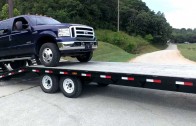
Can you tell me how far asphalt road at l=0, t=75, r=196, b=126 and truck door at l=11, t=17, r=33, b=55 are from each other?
1367 millimetres

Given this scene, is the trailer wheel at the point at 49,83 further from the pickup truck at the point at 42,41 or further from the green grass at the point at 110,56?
the green grass at the point at 110,56

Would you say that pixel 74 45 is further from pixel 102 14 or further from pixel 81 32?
pixel 102 14

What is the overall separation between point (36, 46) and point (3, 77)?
196 cm

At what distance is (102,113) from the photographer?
23.3 ft

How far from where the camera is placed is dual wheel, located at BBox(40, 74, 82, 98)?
852 cm

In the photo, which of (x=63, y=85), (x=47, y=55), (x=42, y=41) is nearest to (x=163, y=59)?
(x=42, y=41)

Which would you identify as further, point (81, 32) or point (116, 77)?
point (81, 32)

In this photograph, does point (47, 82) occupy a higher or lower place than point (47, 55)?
lower

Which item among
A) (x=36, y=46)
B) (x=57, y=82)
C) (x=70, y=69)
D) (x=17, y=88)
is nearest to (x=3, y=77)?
(x=17, y=88)

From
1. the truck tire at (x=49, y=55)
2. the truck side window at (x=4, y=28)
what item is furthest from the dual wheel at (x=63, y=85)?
the truck side window at (x=4, y=28)

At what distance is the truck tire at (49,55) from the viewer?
9336 millimetres

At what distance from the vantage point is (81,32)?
382 inches

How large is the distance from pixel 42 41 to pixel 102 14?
186 feet

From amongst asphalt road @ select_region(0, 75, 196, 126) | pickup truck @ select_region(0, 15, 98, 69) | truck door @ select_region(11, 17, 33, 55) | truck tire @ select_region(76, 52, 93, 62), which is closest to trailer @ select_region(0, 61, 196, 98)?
asphalt road @ select_region(0, 75, 196, 126)
